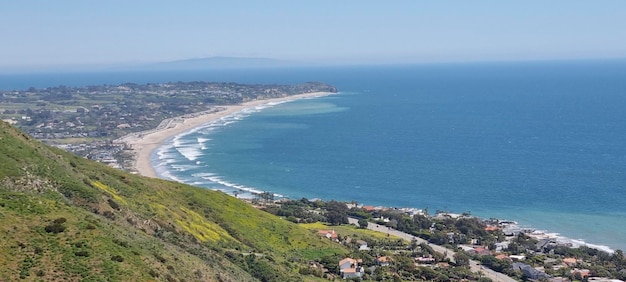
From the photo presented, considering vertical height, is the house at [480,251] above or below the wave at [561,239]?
above

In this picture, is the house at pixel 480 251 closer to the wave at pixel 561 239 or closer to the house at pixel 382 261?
the wave at pixel 561 239

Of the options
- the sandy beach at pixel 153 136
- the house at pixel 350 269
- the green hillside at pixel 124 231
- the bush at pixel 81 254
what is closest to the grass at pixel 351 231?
the green hillside at pixel 124 231

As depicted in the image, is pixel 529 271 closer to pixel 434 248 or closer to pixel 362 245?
pixel 434 248

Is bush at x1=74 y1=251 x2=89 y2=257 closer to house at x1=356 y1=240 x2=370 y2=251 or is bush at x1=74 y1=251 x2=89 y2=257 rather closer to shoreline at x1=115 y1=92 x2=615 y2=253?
house at x1=356 y1=240 x2=370 y2=251

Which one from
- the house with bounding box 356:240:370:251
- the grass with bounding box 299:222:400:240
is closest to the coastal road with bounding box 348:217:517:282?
the grass with bounding box 299:222:400:240

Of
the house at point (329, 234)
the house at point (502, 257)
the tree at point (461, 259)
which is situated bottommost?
the house at point (502, 257)

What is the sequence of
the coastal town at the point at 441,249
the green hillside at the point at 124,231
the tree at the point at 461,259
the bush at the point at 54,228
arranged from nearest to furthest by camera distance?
the green hillside at the point at 124,231, the bush at the point at 54,228, the coastal town at the point at 441,249, the tree at the point at 461,259

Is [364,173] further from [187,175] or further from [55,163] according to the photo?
[55,163]
